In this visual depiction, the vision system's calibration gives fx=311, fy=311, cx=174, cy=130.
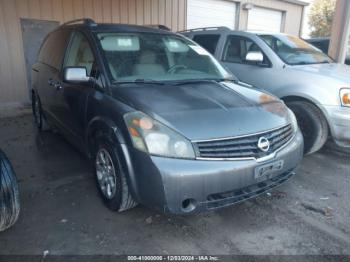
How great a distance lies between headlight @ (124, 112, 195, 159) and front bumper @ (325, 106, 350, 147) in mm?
2505

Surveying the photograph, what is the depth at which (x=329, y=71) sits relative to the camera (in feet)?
14.4

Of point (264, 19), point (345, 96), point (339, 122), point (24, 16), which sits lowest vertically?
point (339, 122)

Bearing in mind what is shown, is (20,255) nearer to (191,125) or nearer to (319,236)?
(191,125)

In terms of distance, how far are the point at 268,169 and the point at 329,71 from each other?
257 centimetres

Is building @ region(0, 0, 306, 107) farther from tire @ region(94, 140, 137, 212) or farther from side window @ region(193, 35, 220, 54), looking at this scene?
tire @ region(94, 140, 137, 212)

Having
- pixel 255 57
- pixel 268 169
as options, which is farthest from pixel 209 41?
pixel 268 169

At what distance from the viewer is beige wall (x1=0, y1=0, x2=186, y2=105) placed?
650 centimetres

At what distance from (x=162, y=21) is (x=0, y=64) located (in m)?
4.54

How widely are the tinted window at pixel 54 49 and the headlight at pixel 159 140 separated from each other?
6.68 ft

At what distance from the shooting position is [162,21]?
9.10 metres

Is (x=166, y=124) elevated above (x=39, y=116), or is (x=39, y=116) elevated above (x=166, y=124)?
(x=166, y=124)

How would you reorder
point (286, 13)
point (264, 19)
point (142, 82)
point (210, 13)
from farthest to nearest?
point (286, 13), point (264, 19), point (210, 13), point (142, 82)

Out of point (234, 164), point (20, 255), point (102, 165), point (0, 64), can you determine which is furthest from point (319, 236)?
point (0, 64)

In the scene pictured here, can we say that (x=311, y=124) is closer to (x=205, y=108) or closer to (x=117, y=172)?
(x=205, y=108)
